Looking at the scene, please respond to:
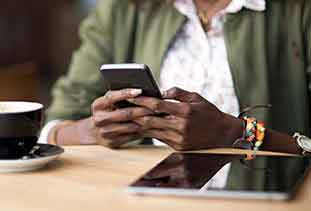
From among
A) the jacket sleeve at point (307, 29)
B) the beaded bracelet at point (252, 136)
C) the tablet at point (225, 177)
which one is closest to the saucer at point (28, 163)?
the tablet at point (225, 177)

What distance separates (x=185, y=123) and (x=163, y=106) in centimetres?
5

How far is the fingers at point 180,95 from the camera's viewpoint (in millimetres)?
1117

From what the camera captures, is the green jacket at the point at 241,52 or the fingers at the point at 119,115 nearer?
the fingers at the point at 119,115

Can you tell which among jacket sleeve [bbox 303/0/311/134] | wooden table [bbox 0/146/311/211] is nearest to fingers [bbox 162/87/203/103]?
wooden table [bbox 0/146/311/211]

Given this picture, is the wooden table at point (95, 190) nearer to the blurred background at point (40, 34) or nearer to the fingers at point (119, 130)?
the fingers at point (119, 130)

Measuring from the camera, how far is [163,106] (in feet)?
3.62

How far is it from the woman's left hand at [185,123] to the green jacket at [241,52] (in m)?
0.28

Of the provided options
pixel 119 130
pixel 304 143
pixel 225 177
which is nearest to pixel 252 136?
pixel 304 143

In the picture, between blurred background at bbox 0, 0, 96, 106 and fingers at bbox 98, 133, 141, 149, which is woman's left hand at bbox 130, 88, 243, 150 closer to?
fingers at bbox 98, 133, 141, 149

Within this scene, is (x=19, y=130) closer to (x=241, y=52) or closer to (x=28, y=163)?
(x=28, y=163)

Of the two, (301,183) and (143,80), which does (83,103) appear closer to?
(143,80)

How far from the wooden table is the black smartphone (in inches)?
4.0

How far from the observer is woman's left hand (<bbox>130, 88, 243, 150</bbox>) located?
1.11 m

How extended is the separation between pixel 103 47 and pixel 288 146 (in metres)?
0.54
